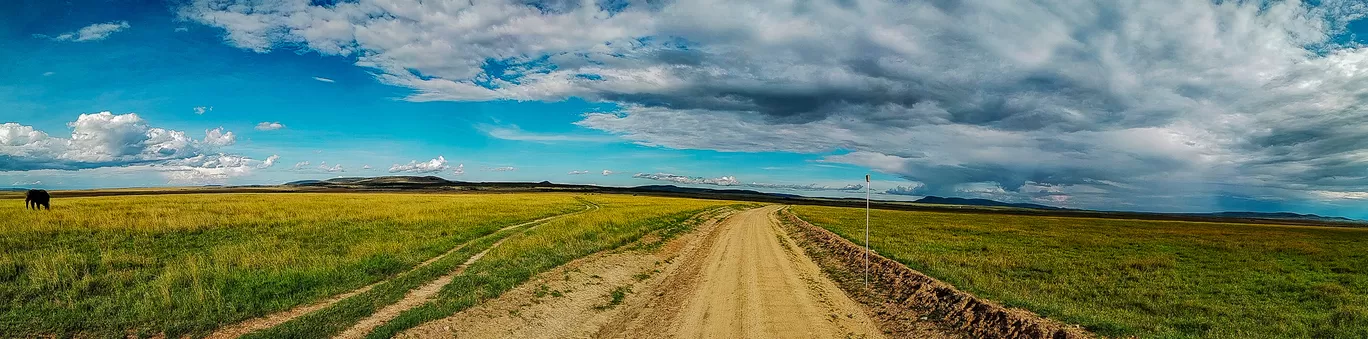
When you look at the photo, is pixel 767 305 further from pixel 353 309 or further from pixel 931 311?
pixel 353 309

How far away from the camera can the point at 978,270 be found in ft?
61.0

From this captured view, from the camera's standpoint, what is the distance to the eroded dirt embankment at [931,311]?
385 inches

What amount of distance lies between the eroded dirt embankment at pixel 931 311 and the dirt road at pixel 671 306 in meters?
0.57

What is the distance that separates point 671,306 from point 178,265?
14.4 metres

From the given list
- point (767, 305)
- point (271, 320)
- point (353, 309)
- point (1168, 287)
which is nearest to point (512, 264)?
point (353, 309)

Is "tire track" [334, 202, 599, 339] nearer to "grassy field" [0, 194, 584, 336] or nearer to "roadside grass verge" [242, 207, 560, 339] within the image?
"roadside grass verge" [242, 207, 560, 339]

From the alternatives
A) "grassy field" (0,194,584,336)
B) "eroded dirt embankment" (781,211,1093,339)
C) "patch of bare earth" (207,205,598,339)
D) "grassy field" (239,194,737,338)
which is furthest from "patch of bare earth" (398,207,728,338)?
"eroded dirt embankment" (781,211,1093,339)

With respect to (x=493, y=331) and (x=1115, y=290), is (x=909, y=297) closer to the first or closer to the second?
(x=1115, y=290)

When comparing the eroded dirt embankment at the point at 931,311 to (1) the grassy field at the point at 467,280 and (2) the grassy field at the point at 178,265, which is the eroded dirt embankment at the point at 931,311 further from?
(2) the grassy field at the point at 178,265

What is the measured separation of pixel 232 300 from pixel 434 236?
1391cm

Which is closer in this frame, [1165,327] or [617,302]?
[1165,327]

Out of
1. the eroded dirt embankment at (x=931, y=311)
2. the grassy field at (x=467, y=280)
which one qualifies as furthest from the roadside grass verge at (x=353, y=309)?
the eroded dirt embankment at (x=931, y=311)

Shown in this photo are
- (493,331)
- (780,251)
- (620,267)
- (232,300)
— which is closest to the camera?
(493,331)

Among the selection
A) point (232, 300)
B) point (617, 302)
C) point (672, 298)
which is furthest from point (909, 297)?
point (232, 300)
